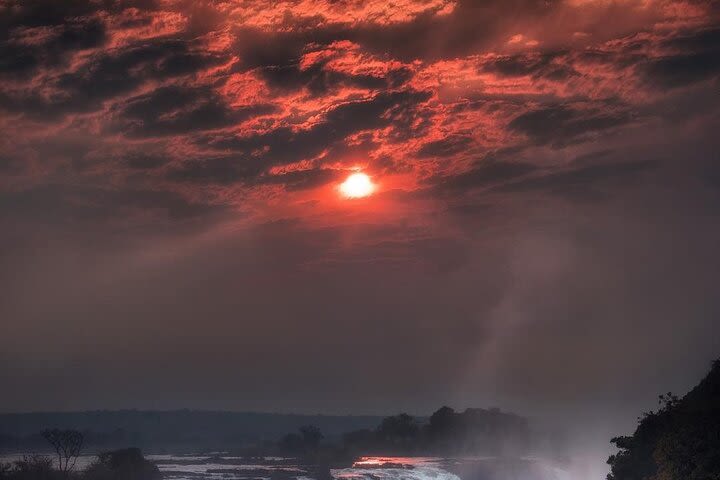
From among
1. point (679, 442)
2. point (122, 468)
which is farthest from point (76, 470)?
point (679, 442)

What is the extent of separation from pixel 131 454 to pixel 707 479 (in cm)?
8261

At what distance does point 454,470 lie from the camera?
159 metres

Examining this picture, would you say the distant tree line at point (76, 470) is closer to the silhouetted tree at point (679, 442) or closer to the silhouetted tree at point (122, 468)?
the silhouetted tree at point (122, 468)

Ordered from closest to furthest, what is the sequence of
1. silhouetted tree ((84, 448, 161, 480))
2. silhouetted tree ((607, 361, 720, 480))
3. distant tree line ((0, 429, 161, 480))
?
silhouetted tree ((607, 361, 720, 480))
distant tree line ((0, 429, 161, 480))
silhouetted tree ((84, 448, 161, 480))

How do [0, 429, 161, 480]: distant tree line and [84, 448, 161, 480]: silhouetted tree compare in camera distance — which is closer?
[0, 429, 161, 480]: distant tree line

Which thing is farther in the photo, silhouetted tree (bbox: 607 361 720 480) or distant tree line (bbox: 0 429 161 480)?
distant tree line (bbox: 0 429 161 480)

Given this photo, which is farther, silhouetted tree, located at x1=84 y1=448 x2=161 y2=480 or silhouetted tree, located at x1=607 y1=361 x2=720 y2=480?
silhouetted tree, located at x1=84 y1=448 x2=161 y2=480

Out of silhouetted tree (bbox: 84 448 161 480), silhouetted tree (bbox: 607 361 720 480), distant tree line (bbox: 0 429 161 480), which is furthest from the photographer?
silhouetted tree (bbox: 84 448 161 480)

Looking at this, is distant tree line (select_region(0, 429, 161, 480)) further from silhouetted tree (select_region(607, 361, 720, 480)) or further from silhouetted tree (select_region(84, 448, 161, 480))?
silhouetted tree (select_region(607, 361, 720, 480))

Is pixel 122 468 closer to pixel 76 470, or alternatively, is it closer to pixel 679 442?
pixel 76 470

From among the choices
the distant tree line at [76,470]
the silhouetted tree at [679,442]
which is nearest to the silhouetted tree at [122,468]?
the distant tree line at [76,470]

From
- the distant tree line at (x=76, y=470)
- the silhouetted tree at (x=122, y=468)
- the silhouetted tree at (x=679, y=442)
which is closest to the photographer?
the silhouetted tree at (x=679, y=442)

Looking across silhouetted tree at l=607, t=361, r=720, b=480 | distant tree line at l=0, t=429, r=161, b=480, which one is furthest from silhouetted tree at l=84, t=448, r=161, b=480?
silhouetted tree at l=607, t=361, r=720, b=480

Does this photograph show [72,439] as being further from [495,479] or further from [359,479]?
[495,479]
